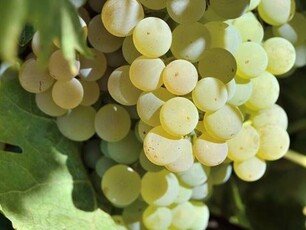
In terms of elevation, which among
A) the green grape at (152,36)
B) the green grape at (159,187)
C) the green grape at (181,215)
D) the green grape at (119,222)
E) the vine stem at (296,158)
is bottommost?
the green grape at (119,222)

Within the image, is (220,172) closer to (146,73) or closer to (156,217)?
(156,217)

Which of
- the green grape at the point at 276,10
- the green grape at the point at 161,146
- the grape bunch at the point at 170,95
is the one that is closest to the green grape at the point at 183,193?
the grape bunch at the point at 170,95

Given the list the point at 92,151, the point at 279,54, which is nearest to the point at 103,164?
the point at 92,151

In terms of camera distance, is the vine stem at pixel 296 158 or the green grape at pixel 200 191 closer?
the green grape at pixel 200 191

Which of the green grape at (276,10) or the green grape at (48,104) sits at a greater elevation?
the green grape at (276,10)

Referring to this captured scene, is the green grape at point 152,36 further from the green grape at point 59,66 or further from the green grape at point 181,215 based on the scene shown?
the green grape at point 181,215

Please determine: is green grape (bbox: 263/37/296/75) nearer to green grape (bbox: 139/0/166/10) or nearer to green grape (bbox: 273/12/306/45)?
green grape (bbox: 273/12/306/45)

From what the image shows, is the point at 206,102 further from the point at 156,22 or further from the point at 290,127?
the point at 290,127
